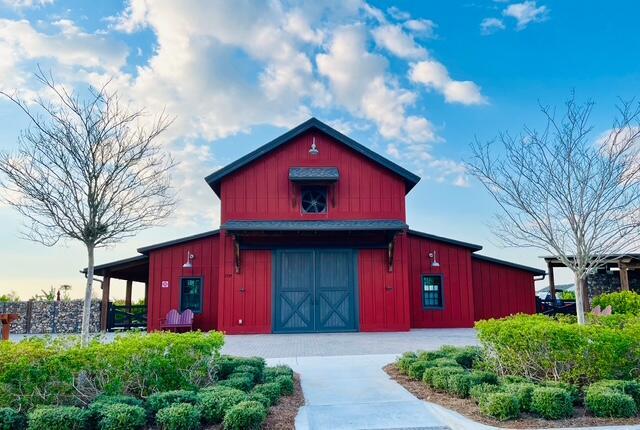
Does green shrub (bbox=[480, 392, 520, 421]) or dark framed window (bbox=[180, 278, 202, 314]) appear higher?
dark framed window (bbox=[180, 278, 202, 314])

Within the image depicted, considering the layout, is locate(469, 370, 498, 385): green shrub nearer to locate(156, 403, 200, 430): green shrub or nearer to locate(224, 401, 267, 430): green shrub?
locate(224, 401, 267, 430): green shrub

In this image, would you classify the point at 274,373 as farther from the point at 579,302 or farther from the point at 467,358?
the point at 579,302

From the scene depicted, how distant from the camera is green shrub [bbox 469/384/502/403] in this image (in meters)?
5.13

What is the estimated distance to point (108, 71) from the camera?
28.2 ft

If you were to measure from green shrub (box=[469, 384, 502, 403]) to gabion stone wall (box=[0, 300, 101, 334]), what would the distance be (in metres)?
15.5

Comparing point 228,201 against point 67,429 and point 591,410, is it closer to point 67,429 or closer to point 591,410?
point 67,429

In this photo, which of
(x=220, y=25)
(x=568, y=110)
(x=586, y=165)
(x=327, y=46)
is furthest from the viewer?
(x=327, y=46)

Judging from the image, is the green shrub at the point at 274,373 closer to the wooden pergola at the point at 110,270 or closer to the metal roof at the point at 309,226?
the metal roof at the point at 309,226

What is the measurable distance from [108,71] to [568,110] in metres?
8.60

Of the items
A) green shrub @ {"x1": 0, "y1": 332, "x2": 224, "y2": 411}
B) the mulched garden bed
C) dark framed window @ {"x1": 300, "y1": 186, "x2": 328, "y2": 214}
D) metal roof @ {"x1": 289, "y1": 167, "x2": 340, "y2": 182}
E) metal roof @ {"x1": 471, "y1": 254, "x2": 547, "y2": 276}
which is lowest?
the mulched garden bed

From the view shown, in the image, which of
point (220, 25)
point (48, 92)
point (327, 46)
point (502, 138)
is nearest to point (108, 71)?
point (48, 92)

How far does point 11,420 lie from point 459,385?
4.81 m

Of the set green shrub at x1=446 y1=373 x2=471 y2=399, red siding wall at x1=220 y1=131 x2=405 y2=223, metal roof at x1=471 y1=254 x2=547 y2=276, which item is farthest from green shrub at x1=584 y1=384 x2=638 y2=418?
metal roof at x1=471 y1=254 x2=547 y2=276

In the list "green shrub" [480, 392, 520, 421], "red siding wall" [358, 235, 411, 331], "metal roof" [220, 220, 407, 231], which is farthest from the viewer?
"red siding wall" [358, 235, 411, 331]
